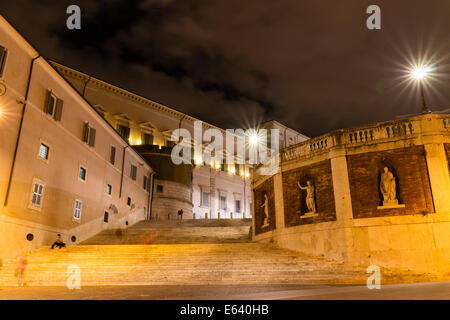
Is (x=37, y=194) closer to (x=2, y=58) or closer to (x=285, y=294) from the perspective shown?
(x=2, y=58)

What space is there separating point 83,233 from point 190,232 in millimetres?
7820

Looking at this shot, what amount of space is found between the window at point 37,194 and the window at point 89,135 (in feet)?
20.5

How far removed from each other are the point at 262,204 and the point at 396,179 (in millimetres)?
8482

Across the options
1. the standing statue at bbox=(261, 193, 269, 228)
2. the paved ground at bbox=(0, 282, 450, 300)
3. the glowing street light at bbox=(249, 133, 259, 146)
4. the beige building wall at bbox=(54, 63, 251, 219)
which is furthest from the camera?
the glowing street light at bbox=(249, 133, 259, 146)

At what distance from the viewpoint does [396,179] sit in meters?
16.1

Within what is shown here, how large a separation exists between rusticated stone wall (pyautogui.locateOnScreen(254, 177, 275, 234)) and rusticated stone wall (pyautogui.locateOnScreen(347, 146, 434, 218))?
5.27 metres

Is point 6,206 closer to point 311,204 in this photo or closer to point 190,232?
point 190,232

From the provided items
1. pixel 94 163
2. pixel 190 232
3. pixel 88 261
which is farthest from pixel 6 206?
pixel 190 232

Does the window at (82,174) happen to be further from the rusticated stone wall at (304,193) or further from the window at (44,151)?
the rusticated stone wall at (304,193)

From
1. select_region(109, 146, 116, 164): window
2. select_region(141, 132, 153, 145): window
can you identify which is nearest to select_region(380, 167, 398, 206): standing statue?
select_region(109, 146, 116, 164): window

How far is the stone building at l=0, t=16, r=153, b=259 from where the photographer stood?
17.5 m

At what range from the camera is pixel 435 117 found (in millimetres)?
16125

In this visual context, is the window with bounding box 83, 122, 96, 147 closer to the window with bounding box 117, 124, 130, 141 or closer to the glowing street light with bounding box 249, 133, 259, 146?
the window with bounding box 117, 124, 130, 141

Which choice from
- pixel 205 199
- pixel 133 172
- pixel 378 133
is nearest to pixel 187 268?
pixel 378 133
